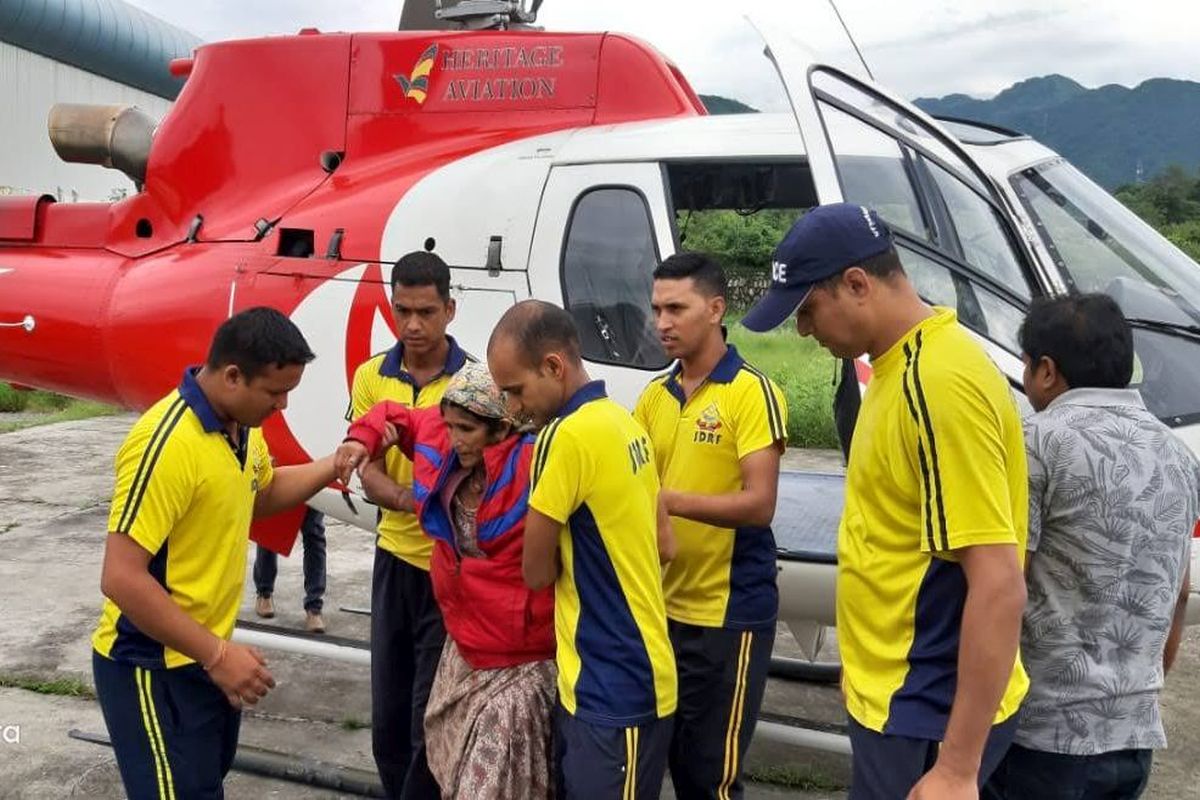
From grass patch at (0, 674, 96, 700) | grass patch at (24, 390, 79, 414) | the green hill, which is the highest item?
the green hill

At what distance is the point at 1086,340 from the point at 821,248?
2.25ft

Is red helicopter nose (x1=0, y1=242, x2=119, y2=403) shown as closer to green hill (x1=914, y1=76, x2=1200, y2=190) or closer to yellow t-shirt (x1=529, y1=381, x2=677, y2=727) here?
yellow t-shirt (x1=529, y1=381, x2=677, y2=727)

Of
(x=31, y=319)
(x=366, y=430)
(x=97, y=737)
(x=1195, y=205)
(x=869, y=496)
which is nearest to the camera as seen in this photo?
(x=869, y=496)

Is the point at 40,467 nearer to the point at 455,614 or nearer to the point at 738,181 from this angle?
the point at 738,181

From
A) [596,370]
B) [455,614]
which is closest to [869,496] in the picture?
[455,614]

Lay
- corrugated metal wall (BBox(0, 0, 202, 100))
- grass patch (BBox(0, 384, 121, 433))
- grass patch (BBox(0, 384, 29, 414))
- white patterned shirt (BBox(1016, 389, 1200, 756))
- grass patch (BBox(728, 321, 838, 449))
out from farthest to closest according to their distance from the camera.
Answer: corrugated metal wall (BBox(0, 0, 202, 100)), grass patch (BBox(0, 384, 29, 414)), grass patch (BBox(0, 384, 121, 433)), grass patch (BBox(728, 321, 838, 449)), white patterned shirt (BBox(1016, 389, 1200, 756))

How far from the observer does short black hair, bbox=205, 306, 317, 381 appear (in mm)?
2383

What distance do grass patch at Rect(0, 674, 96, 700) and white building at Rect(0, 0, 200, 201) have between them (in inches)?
839

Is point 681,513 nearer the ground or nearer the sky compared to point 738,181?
nearer the ground

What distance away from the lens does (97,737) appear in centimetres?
408

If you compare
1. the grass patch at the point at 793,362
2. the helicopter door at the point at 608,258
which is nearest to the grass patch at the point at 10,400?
the grass patch at the point at 793,362

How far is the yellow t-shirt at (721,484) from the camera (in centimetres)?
281

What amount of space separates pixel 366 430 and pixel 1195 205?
29.6 meters

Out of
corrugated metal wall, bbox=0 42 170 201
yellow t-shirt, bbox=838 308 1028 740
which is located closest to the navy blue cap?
yellow t-shirt, bbox=838 308 1028 740
